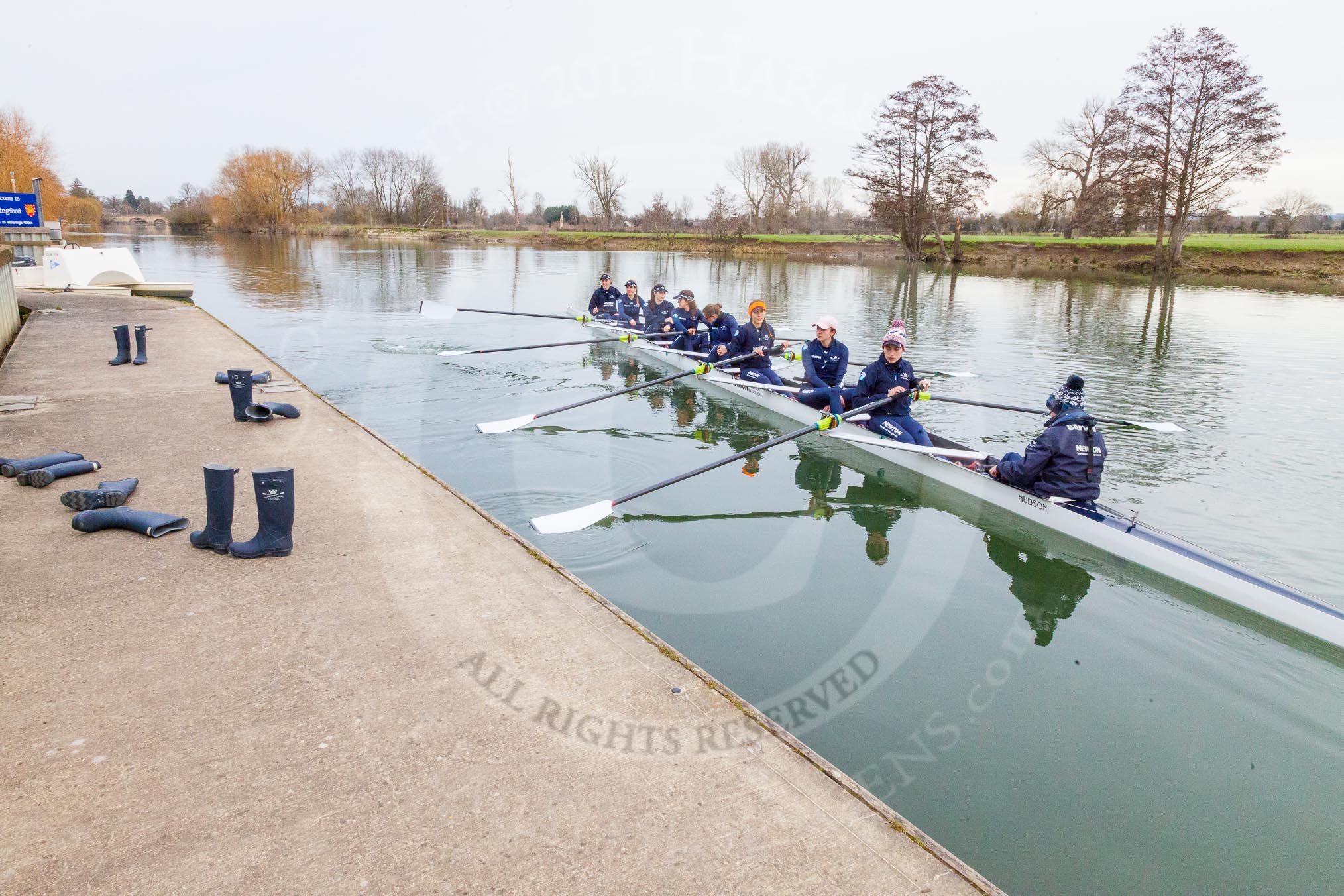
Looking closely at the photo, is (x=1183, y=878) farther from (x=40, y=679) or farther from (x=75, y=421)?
(x=75, y=421)

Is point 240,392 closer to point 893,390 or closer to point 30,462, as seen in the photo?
point 30,462

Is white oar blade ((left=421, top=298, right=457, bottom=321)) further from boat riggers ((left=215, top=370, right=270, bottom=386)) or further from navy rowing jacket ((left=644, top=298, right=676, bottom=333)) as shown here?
boat riggers ((left=215, top=370, right=270, bottom=386))

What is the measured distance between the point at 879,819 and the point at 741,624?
266 centimetres

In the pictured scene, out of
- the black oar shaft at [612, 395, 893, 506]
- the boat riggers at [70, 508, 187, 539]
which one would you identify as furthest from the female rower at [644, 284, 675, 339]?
the boat riggers at [70, 508, 187, 539]

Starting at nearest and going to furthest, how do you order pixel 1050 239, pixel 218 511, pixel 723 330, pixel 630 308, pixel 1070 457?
pixel 218 511
pixel 1070 457
pixel 723 330
pixel 630 308
pixel 1050 239

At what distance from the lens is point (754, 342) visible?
486 inches

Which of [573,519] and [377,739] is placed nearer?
[377,739]

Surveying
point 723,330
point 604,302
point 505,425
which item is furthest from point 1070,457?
point 604,302

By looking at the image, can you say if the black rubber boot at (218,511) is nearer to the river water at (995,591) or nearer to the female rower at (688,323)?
the river water at (995,591)

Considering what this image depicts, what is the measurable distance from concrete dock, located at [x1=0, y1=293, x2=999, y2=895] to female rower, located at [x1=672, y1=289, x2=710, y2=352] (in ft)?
31.2

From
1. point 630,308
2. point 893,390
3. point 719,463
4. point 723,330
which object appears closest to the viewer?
point 719,463

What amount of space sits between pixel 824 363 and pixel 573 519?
5.16 m

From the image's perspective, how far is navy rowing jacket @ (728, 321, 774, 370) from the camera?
479 inches

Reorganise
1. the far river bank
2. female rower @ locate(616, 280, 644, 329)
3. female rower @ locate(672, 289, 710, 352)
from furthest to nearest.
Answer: the far river bank < female rower @ locate(616, 280, 644, 329) < female rower @ locate(672, 289, 710, 352)
